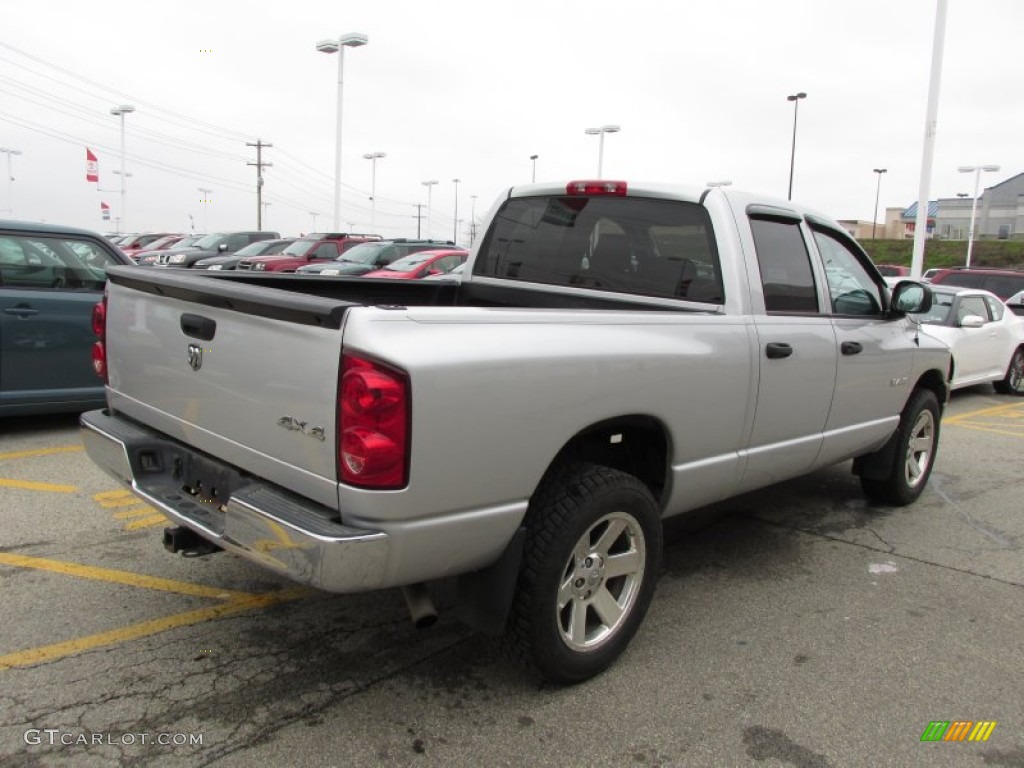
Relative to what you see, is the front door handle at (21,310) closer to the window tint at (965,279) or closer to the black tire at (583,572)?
the black tire at (583,572)

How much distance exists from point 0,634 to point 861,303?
445 cm

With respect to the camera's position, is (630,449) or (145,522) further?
(145,522)

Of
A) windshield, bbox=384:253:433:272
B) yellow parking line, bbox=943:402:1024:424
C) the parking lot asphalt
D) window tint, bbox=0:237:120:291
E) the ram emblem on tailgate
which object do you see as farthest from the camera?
windshield, bbox=384:253:433:272

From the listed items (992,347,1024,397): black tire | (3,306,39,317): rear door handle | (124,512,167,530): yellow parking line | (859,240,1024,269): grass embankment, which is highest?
(859,240,1024,269): grass embankment

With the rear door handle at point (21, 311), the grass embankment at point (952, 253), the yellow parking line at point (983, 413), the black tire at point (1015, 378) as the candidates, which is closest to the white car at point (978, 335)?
the black tire at point (1015, 378)

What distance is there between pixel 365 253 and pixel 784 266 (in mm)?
16576

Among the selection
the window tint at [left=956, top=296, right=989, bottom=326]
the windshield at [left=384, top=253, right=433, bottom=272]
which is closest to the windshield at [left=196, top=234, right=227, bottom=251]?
the windshield at [left=384, top=253, right=433, bottom=272]

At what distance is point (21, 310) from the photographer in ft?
20.9

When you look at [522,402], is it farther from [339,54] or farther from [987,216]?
[987,216]

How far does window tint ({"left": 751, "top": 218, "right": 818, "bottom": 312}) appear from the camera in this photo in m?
3.84

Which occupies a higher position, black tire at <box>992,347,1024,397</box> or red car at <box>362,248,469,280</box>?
red car at <box>362,248,469,280</box>

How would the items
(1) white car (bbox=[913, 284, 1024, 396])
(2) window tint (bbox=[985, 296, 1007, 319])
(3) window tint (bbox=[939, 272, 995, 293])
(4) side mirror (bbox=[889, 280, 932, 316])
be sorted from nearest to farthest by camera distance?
(4) side mirror (bbox=[889, 280, 932, 316]) < (1) white car (bbox=[913, 284, 1024, 396]) < (2) window tint (bbox=[985, 296, 1007, 319]) < (3) window tint (bbox=[939, 272, 995, 293])

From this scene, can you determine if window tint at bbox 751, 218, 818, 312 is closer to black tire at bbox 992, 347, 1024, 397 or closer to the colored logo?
the colored logo

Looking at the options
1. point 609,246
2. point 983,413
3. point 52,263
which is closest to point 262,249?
point 52,263
